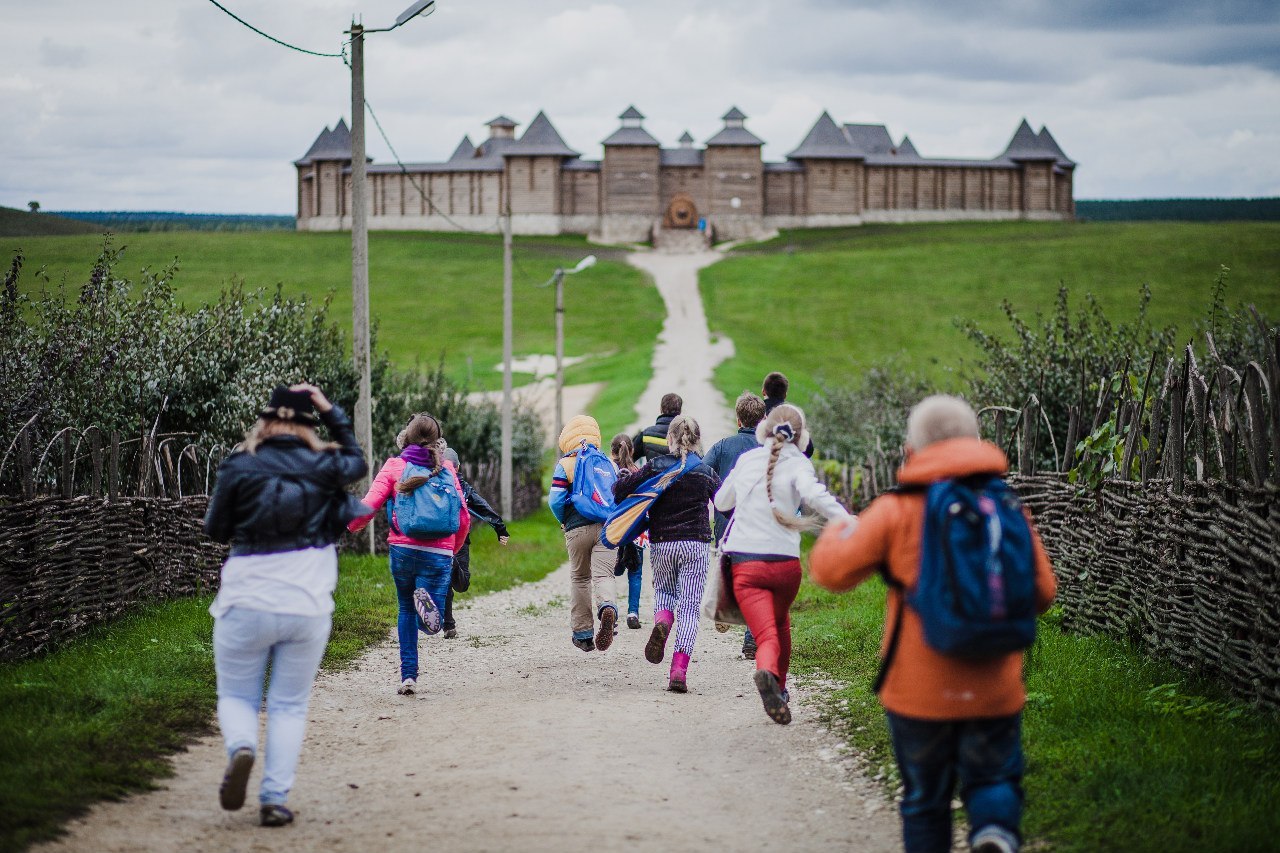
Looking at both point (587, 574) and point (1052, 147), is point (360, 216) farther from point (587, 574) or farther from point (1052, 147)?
point (1052, 147)

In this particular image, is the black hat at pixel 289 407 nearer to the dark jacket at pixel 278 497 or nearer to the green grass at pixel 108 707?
the dark jacket at pixel 278 497

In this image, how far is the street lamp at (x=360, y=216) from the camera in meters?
14.8

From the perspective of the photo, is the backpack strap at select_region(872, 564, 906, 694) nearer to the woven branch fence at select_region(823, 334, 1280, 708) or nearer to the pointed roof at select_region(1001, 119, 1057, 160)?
the woven branch fence at select_region(823, 334, 1280, 708)

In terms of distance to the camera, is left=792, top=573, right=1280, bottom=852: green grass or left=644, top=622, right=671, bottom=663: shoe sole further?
left=644, top=622, right=671, bottom=663: shoe sole

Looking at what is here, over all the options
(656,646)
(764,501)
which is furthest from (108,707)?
(764,501)

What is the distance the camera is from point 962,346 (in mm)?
61750

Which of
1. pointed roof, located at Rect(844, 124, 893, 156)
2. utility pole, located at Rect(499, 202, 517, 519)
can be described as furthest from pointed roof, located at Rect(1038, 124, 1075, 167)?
utility pole, located at Rect(499, 202, 517, 519)

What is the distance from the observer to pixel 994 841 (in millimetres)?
4281

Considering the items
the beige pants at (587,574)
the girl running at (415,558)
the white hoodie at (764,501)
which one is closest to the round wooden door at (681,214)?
the beige pants at (587,574)

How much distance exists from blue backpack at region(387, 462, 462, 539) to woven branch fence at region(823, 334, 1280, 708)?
15.7 feet

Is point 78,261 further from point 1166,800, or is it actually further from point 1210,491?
point 1166,800

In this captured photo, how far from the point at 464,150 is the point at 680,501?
111846mm

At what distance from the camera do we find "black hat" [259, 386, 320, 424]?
5.68 metres

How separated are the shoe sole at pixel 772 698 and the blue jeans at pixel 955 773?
7.66 ft
